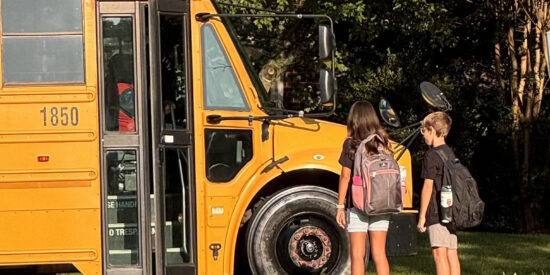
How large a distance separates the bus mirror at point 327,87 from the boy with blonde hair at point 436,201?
0.70 meters

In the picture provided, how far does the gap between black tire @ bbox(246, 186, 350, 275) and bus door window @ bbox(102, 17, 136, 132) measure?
4.17 feet

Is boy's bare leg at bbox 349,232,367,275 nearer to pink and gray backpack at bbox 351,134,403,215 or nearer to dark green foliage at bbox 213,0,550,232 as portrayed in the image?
pink and gray backpack at bbox 351,134,403,215

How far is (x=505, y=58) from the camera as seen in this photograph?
20.9 meters

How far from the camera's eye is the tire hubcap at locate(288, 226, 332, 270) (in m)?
9.30

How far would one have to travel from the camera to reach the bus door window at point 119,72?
8.87 m

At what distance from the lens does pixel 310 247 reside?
9336 mm

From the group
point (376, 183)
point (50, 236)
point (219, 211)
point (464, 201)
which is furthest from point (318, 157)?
point (50, 236)

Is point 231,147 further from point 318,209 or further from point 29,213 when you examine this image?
point 29,213

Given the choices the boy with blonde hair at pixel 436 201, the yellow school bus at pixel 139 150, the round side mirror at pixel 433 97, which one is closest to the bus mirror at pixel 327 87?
the yellow school bus at pixel 139 150

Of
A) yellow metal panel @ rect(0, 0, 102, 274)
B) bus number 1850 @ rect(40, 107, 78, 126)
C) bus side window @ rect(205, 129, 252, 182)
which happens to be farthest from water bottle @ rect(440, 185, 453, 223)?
bus number 1850 @ rect(40, 107, 78, 126)

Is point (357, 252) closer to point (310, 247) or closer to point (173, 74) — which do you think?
point (310, 247)

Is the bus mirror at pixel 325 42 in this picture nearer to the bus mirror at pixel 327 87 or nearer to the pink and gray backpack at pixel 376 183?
the bus mirror at pixel 327 87

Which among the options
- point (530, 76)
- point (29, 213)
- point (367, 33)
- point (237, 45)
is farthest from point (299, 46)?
point (29, 213)

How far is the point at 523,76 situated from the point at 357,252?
38.5 feet
